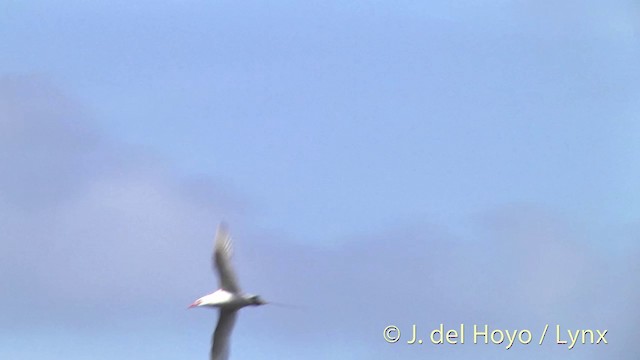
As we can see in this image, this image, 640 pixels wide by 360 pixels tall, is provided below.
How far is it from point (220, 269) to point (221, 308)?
985 mm

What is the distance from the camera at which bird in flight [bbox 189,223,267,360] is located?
3017 centimetres

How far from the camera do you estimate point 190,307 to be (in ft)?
Answer: 102

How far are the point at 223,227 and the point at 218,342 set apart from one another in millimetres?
2428

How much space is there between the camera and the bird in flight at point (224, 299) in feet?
99.0

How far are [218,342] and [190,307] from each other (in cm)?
92

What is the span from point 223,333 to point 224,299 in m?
0.80

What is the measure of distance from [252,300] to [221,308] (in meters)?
0.93

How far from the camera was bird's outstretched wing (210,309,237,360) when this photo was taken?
30.8 metres

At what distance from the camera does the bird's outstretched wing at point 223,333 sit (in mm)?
30797

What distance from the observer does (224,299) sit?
3053 cm

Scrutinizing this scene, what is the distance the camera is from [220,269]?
30250mm

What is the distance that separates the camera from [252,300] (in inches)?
1188

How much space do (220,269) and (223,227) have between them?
829 millimetres

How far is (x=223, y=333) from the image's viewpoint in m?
30.9
